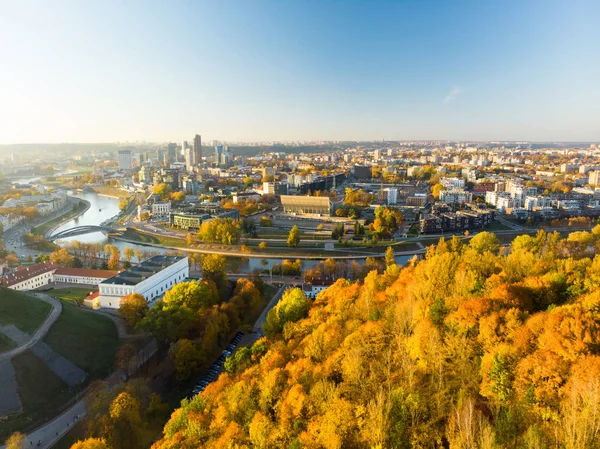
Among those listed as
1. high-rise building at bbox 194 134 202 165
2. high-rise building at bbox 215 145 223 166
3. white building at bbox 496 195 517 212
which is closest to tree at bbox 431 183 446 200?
white building at bbox 496 195 517 212

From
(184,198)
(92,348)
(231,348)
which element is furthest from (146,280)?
(184,198)

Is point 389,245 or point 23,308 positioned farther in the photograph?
point 389,245

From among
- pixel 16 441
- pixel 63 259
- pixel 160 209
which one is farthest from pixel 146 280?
pixel 160 209

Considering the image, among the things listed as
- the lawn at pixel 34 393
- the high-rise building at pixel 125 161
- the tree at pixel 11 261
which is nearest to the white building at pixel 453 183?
the tree at pixel 11 261

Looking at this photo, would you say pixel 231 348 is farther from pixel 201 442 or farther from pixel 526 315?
pixel 526 315

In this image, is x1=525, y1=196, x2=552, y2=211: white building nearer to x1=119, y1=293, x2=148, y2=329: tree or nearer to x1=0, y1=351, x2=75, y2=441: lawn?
x1=119, y1=293, x2=148, y2=329: tree

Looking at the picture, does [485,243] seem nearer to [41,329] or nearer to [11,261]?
[41,329]

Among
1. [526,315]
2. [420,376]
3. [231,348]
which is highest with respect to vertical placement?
[526,315]
